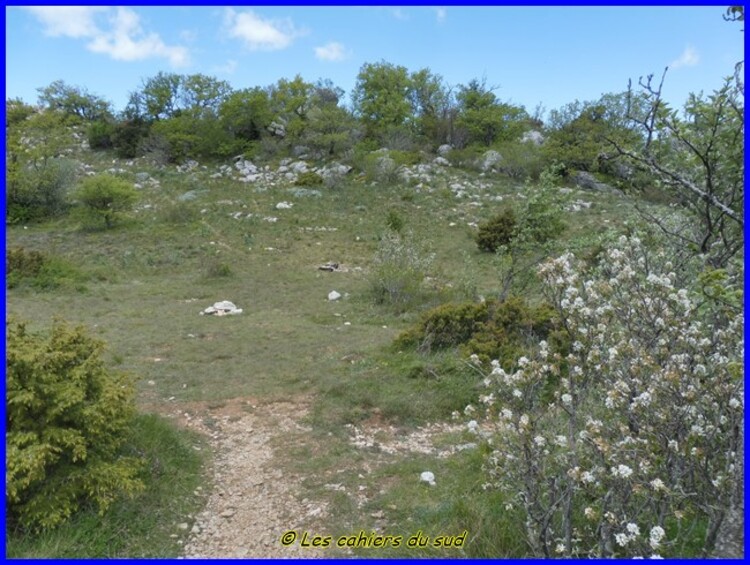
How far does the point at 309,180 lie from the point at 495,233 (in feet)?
48.7

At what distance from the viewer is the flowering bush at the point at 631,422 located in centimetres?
276

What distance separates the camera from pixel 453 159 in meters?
35.6

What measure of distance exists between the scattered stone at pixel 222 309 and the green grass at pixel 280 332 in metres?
0.39

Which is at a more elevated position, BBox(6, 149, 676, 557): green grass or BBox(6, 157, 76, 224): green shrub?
BBox(6, 157, 76, 224): green shrub

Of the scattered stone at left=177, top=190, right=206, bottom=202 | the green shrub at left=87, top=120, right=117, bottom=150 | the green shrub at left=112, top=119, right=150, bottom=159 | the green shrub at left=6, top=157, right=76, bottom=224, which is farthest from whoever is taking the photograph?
Answer: the green shrub at left=87, top=120, right=117, bottom=150

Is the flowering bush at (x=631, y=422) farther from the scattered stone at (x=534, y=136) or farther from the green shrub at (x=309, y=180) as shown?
the scattered stone at (x=534, y=136)

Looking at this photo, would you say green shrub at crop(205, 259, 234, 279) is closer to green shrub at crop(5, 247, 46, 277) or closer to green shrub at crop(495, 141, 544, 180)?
green shrub at crop(5, 247, 46, 277)

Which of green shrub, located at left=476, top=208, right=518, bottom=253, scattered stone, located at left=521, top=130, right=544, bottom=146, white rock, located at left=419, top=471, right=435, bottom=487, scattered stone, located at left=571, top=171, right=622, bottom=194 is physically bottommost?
white rock, located at left=419, top=471, right=435, bottom=487

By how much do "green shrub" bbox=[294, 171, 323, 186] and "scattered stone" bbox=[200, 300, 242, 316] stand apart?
19.1 m

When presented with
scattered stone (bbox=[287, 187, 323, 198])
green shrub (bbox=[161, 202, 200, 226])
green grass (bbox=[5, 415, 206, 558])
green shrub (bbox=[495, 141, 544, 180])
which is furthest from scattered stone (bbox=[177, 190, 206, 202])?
green grass (bbox=[5, 415, 206, 558])

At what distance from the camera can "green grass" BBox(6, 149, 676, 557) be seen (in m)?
4.30

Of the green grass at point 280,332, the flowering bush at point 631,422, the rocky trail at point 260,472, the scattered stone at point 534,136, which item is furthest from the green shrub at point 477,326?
the scattered stone at point 534,136

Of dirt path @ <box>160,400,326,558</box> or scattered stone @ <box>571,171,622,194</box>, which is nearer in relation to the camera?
dirt path @ <box>160,400,326,558</box>

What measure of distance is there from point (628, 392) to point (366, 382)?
469 centimetres
